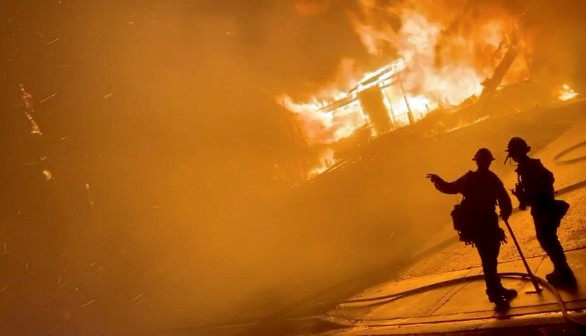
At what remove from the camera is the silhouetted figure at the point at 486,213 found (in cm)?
381

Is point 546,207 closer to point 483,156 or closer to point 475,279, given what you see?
point 483,156

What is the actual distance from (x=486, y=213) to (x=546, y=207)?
0.51 m

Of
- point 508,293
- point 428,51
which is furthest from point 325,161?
point 508,293

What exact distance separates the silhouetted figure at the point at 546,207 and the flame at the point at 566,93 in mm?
11842

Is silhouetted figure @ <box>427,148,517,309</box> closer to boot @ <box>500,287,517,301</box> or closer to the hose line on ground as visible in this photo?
boot @ <box>500,287,517,301</box>

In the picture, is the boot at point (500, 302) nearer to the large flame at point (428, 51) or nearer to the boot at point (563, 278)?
the boot at point (563, 278)

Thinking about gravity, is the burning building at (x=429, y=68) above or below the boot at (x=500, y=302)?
above

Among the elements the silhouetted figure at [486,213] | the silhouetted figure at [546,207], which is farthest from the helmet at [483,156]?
the silhouetted figure at [546,207]

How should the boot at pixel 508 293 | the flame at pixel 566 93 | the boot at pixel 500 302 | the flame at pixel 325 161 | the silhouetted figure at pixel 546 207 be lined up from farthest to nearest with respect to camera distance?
the flame at pixel 325 161 → the flame at pixel 566 93 → the boot at pixel 508 293 → the boot at pixel 500 302 → the silhouetted figure at pixel 546 207

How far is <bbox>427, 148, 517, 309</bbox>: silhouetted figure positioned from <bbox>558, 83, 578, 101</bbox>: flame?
11.8 m

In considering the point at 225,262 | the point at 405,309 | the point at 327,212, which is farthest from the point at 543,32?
the point at 225,262

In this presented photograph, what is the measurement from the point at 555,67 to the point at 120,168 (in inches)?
689

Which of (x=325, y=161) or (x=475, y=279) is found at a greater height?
(x=325, y=161)

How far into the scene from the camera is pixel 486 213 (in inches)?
153
